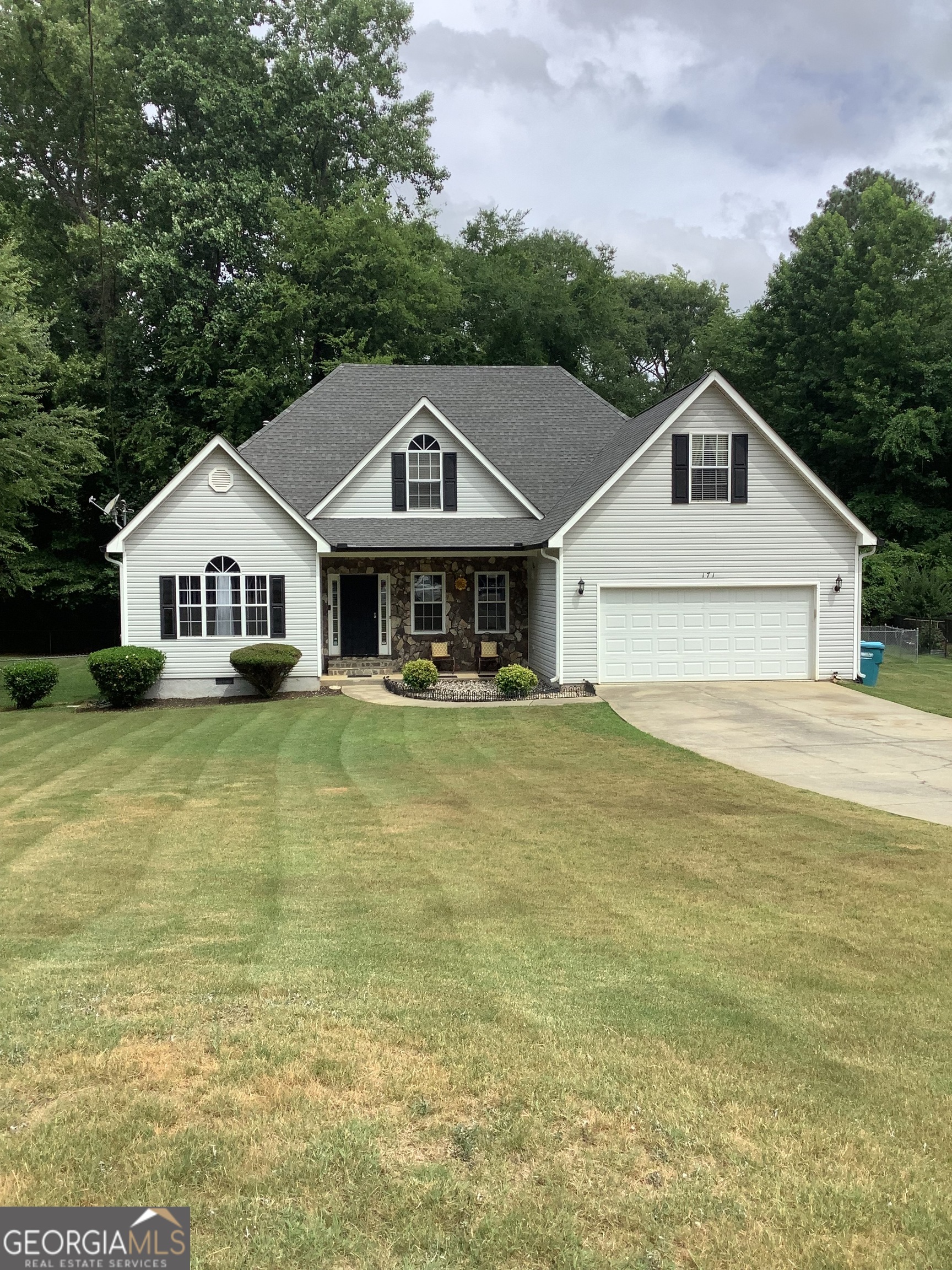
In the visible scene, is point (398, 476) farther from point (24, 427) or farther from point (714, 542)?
point (24, 427)

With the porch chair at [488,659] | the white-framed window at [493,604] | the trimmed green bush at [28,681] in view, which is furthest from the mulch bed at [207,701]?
the white-framed window at [493,604]

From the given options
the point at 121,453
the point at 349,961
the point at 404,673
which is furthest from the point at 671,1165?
the point at 121,453

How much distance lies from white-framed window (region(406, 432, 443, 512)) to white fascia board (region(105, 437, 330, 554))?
2.98 metres

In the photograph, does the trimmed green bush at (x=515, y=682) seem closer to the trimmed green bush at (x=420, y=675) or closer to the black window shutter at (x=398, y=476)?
the trimmed green bush at (x=420, y=675)

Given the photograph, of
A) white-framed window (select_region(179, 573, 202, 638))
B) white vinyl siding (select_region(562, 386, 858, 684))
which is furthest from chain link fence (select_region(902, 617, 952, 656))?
white-framed window (select_region(179, 573, 202, 638))

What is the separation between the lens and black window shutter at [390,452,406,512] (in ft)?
75.5

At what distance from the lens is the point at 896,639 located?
89.0 ft

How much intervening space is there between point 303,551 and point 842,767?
13.0m

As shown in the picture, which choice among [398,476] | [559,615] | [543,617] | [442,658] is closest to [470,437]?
[398,476]

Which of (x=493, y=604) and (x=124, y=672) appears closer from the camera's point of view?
(x=124, y=672)

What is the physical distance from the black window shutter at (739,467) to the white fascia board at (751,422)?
16.9 inches

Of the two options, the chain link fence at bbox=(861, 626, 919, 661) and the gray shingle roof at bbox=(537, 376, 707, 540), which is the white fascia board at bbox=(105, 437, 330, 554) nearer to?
the gray shingle roof at bbox=(537, 376, 707, 540)

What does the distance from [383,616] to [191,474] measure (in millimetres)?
5719

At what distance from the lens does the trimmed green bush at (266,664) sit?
20250 mm
